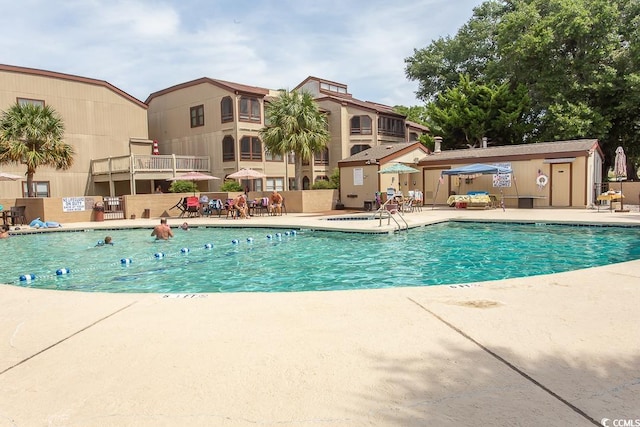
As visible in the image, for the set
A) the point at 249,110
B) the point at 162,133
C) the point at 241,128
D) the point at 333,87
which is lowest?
the point at 241,128

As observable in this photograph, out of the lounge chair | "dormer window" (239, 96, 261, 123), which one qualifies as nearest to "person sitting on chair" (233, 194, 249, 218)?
the lounge chair

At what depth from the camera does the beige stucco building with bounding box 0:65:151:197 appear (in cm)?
2416

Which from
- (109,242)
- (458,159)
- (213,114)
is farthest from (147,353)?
(213,114)

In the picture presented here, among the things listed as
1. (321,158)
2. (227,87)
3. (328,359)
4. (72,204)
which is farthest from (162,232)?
(321,158)

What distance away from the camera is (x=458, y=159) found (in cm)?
2383

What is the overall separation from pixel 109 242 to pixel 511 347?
41.6 feet

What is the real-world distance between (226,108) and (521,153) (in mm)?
18697

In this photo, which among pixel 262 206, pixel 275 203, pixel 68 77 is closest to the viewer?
pixel 262 206

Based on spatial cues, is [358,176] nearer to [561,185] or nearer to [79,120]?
[561,185]

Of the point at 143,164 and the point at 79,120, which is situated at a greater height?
the point at 79,120

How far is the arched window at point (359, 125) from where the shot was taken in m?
35.2

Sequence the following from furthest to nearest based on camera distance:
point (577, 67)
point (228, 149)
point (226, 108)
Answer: point (228, 149) < point (226, 108) < point (577, 67)

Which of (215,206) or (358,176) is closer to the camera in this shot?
(215,206)

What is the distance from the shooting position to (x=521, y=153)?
71.8 feet
